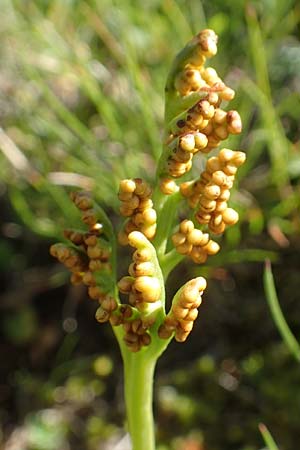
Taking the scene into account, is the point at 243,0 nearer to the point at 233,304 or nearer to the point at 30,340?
the point at 233,304

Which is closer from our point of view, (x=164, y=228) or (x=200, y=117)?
(x=200, y=117)

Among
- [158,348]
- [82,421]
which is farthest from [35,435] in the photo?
[158,348]

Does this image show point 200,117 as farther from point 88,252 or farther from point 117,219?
point 117,219

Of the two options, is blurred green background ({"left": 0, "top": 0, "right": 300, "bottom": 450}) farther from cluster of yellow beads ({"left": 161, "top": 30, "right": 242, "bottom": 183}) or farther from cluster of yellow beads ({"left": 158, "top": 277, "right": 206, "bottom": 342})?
cluster of yellow beads ({"left": 158, "top": 277, "right": 206, "bottom": 342})

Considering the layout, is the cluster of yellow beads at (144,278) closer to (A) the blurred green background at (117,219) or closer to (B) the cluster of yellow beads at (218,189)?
(B) the cluster of yellow beads at (218,189)

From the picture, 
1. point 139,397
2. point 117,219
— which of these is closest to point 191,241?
point 139,397

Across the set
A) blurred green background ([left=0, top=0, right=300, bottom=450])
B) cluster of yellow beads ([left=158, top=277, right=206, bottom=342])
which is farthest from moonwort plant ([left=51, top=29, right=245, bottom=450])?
blurred green background ([left=0, top=0, right=300, bottom=450])

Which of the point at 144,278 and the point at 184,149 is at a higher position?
the point at 184,149
